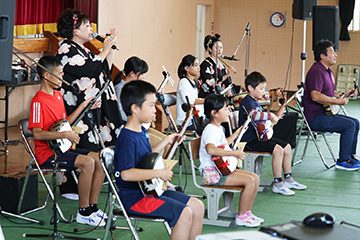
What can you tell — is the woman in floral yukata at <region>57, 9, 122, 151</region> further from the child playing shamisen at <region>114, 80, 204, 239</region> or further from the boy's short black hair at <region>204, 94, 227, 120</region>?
the child playing shamisen at <region>114, 80, 204, 239</region>

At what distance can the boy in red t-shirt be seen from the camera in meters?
4.33

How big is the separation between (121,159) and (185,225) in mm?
466

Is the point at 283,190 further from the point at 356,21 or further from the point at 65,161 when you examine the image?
the point at 356,21

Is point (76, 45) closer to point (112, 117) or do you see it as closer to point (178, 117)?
point (112, 117)

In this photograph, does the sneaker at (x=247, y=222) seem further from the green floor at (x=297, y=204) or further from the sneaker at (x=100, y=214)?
the sneaker at (x=100, y=214)

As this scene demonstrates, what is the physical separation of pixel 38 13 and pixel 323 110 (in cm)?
400

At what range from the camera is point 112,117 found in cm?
520

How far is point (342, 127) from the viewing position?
651 cm

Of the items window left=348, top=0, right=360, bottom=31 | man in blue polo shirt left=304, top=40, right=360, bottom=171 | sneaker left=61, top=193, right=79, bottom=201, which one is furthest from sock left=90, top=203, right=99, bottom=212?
window left=348, top=0, right=360, bottom=31

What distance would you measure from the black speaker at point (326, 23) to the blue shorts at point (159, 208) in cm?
593

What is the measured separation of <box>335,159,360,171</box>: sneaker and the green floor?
3.2 inches

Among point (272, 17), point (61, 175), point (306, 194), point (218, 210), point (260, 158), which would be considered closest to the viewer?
point (218, 210)

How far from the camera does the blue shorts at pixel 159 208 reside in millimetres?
3477

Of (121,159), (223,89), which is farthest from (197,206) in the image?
(223,89)
